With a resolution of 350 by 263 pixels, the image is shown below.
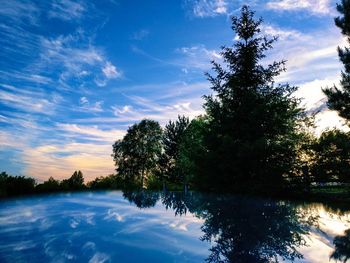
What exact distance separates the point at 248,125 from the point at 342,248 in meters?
12.3

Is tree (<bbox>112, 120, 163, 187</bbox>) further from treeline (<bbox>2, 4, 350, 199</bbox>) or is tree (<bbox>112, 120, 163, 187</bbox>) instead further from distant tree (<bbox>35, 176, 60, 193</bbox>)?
distant tree (<bbox>35, 176, 60, 193</bbox>)

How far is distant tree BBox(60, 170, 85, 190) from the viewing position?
8842 mm

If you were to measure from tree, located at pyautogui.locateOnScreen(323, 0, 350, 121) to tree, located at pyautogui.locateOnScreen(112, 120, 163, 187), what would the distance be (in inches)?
1210

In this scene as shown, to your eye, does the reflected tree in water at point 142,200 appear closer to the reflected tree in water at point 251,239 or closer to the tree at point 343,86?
the reflected tree in water at point 251,239

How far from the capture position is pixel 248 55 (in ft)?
56.0

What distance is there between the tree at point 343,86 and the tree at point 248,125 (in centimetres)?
501

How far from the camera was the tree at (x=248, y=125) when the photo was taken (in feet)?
46.2

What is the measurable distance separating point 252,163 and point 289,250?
1224 centimetres

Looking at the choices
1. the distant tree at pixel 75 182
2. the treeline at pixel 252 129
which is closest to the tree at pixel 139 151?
the treeline at pixel 252 129

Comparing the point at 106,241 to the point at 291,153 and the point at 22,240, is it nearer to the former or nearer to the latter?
the point at 22,240

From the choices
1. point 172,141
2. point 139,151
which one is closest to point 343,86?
point 172,141

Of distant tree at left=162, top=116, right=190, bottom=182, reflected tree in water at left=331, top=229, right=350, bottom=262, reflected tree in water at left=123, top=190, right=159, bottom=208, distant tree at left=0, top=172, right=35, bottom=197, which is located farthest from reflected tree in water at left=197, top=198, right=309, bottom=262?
distant tree at left=162, top=116, right=190, bottom=182

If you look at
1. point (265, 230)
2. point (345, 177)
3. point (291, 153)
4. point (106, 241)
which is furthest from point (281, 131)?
point (106, 241)

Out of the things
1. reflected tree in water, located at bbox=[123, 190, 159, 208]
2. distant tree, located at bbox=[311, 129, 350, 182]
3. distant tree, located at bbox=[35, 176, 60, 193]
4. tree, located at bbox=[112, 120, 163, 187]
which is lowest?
reflected tree in water, located at bbox=[123, 190, 159, 208]
